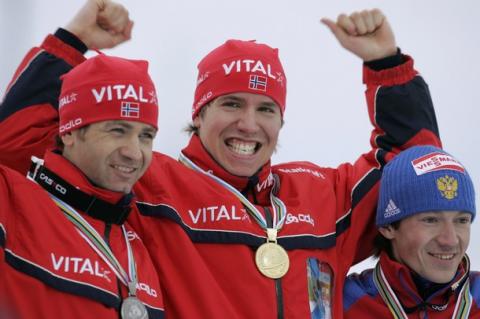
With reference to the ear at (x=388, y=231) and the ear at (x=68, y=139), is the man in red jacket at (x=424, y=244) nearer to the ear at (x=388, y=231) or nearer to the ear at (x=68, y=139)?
the ear at (x=388, y=231)

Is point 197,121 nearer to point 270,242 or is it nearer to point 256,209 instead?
point 256,209

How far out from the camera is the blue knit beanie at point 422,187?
122 inches

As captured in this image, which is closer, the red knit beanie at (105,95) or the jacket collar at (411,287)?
the red knit beanie at (105,95)

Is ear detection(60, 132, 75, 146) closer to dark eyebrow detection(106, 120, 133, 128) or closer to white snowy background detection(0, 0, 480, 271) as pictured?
dark eyebrow detection(106, 120, 133, 128)

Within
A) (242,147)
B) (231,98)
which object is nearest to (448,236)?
(242,147)

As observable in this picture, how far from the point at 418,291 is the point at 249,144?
2.60ft

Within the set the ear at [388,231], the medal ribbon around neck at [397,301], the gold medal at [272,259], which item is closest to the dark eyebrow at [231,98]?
the gold medal at [272,259]

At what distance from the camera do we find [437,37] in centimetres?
523

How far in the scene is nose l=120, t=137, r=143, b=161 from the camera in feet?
8.57

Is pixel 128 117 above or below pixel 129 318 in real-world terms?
above

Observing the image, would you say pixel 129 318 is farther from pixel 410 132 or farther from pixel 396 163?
pixel 410 132

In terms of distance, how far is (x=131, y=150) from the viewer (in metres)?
2.62

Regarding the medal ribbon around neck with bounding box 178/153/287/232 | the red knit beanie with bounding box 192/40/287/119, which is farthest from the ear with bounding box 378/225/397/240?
the red knit beanie with bounding box 192/40/287/119

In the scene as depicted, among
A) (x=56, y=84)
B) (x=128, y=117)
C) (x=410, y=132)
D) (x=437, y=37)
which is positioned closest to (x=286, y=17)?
(x=437, y=37)
